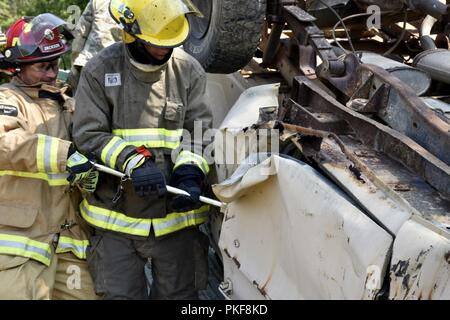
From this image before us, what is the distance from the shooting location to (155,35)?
100 inches

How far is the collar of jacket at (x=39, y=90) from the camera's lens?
9.14 feet

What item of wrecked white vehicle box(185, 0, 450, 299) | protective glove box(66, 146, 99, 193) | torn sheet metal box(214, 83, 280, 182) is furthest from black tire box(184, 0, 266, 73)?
protective glove box(66, 146, 99, 193)

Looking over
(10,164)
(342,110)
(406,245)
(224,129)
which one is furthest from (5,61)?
(406,245)

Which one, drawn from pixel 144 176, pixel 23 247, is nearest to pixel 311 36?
pixel 144 176

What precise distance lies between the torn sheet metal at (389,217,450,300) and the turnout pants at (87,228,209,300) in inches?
50.6

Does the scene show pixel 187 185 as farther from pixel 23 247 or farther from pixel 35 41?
pixel 35 41

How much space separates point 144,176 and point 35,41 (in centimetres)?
77

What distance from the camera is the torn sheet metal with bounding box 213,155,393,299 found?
1.89 metres

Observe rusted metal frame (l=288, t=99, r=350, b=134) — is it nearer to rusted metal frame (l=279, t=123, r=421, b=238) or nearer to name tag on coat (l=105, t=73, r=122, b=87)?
rusted metal frame (l=279, t=123, r=421, b=238)

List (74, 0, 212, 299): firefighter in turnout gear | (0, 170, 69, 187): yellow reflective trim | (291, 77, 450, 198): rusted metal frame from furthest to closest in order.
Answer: (0, 170, 69, 187): yellow reflective trim
(74, 0, 212, 299): firefighter in turnout gear
(291, 77, 450, 198): rusted metal frame

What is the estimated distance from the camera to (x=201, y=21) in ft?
13.0

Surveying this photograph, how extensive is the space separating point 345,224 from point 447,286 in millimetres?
390

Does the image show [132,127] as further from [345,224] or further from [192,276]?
[345,224]

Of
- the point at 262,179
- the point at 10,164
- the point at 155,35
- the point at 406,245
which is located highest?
the point at 155,35
